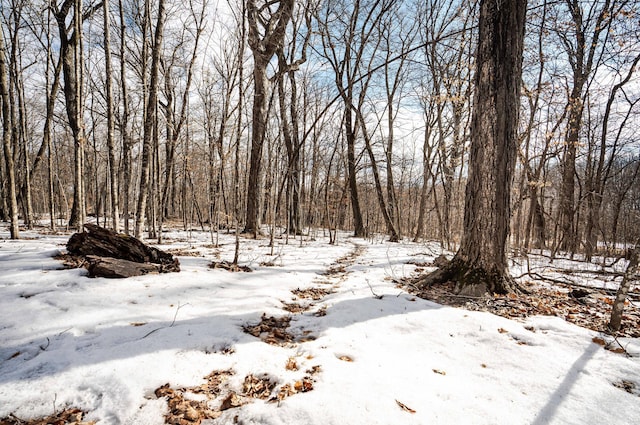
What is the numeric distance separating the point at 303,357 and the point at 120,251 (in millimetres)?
3837

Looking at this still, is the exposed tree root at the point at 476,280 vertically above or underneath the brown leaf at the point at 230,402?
above

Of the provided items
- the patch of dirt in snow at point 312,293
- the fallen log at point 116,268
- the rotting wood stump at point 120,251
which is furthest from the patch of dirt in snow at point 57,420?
the patch of dirt in snow at point 312,293

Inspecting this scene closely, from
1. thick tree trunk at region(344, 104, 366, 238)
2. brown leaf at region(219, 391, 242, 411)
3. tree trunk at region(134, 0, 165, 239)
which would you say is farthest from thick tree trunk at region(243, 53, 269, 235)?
brown leaf at region(219, 391, 242, 411)

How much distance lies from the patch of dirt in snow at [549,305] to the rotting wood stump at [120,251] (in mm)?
4149

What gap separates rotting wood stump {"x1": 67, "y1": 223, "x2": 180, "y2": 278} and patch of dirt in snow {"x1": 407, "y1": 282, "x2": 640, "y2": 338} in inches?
163

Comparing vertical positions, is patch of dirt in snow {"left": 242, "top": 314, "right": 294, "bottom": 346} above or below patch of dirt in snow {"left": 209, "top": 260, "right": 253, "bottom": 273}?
below

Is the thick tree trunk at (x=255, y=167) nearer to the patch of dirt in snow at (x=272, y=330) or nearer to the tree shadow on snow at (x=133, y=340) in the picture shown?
the patch of dirt in snow at (x=272, y=330)

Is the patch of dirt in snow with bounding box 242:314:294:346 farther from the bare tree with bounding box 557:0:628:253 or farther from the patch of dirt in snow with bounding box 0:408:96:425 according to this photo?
the bare tree with bounding box 557:0:628:253

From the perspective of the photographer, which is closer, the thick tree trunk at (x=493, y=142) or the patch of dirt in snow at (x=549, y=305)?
the patch of dirt in snow at (x=549, y=305)

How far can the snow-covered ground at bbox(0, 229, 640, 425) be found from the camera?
175 centimetres

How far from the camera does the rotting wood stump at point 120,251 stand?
14.0 feet

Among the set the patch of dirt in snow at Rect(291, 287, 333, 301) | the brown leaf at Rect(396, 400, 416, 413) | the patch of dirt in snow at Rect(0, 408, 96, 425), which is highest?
the patch of dirt in snow at Rect(0, 408, 96, 425)

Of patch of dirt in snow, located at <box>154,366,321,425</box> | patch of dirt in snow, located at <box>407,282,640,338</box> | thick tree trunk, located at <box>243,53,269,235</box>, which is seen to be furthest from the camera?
thick tree trunk, located at <box>243,53,269,235</box>

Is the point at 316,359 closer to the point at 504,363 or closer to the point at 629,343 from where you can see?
the point at 504,363
